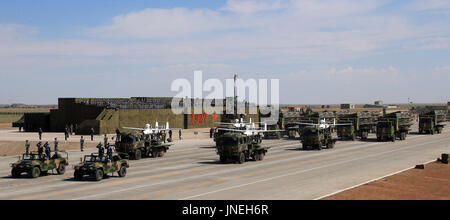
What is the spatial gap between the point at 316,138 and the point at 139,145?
1805cm

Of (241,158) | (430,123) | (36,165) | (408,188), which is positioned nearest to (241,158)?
(241,158)

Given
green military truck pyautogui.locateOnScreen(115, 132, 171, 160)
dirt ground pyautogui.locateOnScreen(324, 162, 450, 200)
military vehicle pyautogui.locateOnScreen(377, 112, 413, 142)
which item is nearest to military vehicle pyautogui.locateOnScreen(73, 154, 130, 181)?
green military truck pyautogui.locateOnScreen(115, 132, 171, 160)

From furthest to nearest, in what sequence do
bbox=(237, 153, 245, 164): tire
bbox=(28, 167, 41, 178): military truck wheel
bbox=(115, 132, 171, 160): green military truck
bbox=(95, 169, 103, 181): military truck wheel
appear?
1. bbox=(115, 132, 171, 160): green military truck
2. bbox=(237, 153, 245, 164): tire
3. bbox=(28, 167, 41, 178): military truck wheel
4. bbox=(95, 169, 103, 181): military truck wheel

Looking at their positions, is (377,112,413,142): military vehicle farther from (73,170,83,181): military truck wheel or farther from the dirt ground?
(73,170,83,181): military truck wheel

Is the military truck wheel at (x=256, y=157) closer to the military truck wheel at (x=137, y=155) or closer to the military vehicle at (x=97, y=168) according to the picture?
the military truck wheel at (x=137, y=155)

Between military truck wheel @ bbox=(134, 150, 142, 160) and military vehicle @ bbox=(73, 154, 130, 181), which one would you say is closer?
military vehicle @ bbox=(73, 154, 130, 181)

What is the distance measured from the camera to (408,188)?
25.5 meters

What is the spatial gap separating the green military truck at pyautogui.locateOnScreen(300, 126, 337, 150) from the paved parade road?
333cm

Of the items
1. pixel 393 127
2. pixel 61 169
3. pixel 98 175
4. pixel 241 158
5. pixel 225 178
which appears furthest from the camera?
pixel 393 127

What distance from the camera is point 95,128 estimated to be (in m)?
68.3

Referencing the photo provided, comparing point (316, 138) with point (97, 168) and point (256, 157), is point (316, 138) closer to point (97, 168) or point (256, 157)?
point (256, 157)

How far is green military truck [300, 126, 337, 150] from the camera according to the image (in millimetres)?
48719

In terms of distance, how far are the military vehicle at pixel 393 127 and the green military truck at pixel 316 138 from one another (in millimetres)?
12041
